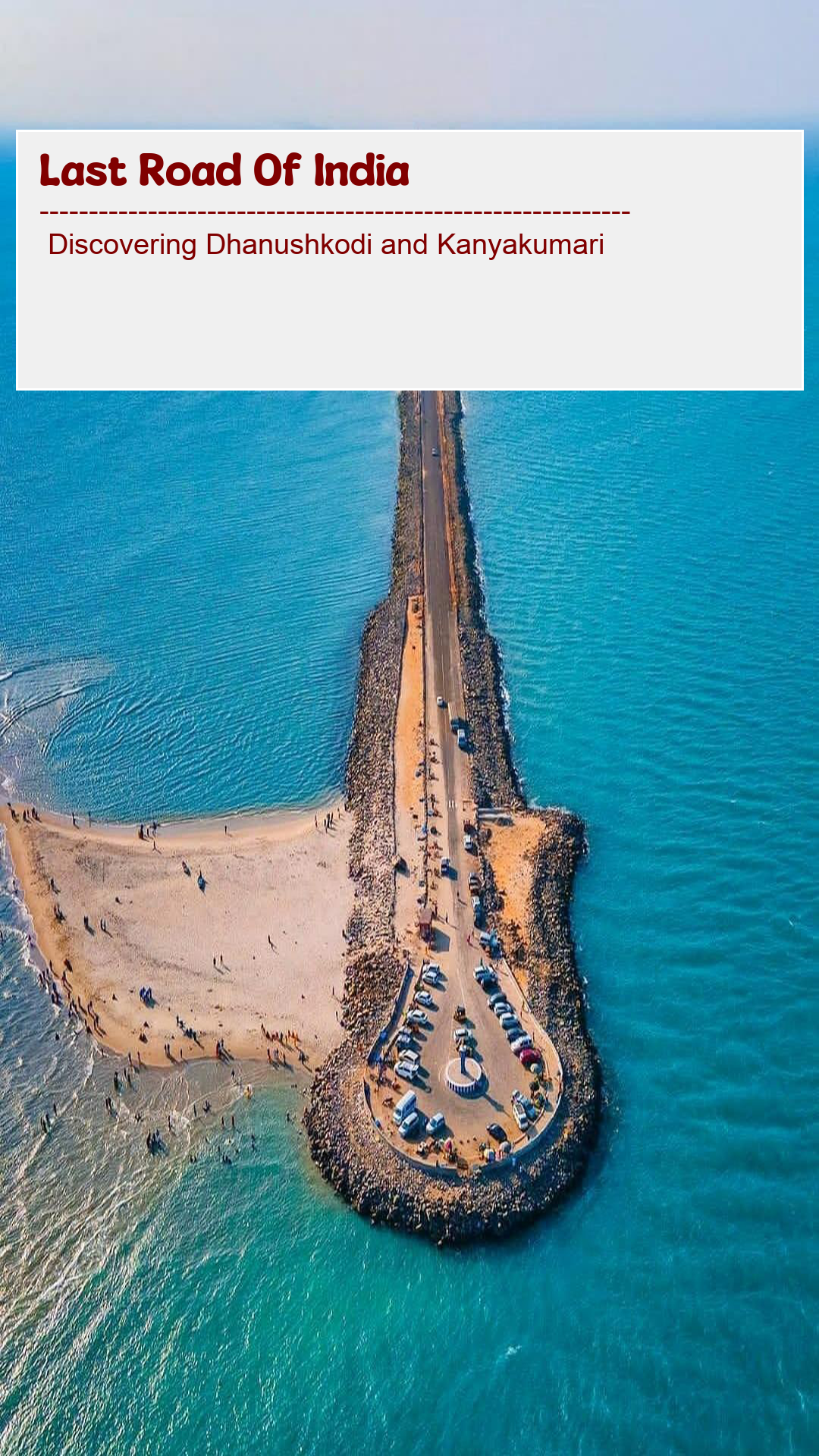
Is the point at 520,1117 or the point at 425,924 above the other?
the point at 425,924

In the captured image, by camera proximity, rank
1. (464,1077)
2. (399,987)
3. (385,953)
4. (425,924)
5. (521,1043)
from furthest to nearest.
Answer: (425,924) → (385,953) → (399,987) → (521,1043) → (464,1077)

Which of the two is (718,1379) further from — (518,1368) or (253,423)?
(253,423)

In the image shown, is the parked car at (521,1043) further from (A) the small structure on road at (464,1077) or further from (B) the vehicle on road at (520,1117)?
(B) the vehicle on road at (520,1117)

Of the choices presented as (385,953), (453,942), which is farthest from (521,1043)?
(385,953)

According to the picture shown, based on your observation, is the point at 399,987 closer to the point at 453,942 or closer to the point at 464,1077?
the point at 453,942

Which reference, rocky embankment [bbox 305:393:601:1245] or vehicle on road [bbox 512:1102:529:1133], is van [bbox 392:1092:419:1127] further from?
vehicle on road [bbox 512:1102:529:1133]

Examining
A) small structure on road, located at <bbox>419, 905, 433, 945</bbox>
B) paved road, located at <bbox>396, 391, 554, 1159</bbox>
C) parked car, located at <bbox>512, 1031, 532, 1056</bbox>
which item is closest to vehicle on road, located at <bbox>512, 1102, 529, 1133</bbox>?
paved road, located at <bbox>396, 391, 554, 1159</bbox>

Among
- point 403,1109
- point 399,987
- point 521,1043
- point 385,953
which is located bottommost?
point 403,1109
